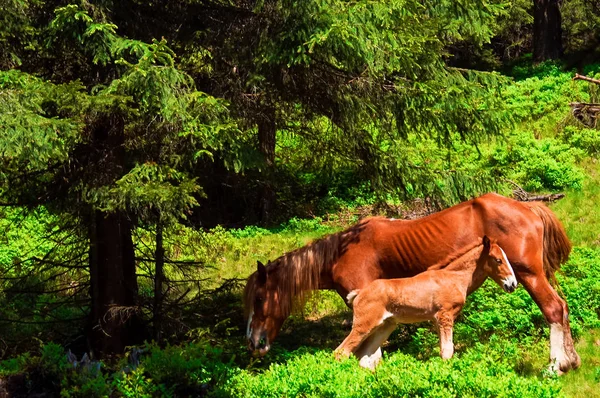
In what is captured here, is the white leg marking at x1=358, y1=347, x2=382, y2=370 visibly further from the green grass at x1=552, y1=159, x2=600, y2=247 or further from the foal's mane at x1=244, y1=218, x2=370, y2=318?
the green grass at x1=552, y1=159, x2=600, y2=247

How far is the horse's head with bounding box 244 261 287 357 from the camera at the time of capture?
34.1 ft

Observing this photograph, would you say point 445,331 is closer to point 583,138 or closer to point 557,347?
point 557,347

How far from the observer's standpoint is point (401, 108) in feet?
34.3

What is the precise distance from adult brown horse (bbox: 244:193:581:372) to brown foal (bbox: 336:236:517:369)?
749 mm

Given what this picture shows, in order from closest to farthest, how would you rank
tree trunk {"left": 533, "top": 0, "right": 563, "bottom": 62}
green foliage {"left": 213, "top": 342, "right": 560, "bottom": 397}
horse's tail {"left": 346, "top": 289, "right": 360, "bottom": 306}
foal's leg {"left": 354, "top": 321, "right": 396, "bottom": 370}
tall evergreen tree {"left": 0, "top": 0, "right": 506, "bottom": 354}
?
green foliage {"left": 213, "top": 342, "right": 560, "bottom": 397} → tall evergreen tree {"left": 0, "top": 0, "right": 506, "bottom": 354} → foal's leg {"left": 354, "top": 321, "right": 396, "bottom": 370} → horse's tail {"left": 346, "top": 289, "right": 360, "bottom": 306} → tree trunk {"left": 533, "top": 0, "right": 563, "bottom": 62}

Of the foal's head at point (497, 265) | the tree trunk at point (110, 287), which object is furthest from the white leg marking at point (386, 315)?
the tree trunk at point (110, 287)

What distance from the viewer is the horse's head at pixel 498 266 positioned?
9133 millimetres

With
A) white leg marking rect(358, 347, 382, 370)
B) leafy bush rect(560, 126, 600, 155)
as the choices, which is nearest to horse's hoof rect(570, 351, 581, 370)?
white leg marking rect(358, 347, 382, 370)

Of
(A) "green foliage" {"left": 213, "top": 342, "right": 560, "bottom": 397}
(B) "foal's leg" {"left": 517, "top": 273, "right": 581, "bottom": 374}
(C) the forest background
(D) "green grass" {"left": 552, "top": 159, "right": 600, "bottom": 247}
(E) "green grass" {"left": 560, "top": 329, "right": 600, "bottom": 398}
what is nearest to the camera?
(A) "green foliage" {"left": 213, "top": 342, "right": 560, "bottom": 397}

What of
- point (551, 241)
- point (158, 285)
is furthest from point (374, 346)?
point (158, 285)

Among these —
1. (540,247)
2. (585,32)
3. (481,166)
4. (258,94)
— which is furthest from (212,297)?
(585,32)

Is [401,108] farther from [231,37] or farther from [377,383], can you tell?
[377,383]

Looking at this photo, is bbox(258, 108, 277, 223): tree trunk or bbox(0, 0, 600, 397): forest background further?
bbox(258, 108, 277, 223): tree trunk

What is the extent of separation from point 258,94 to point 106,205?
2.84 m
